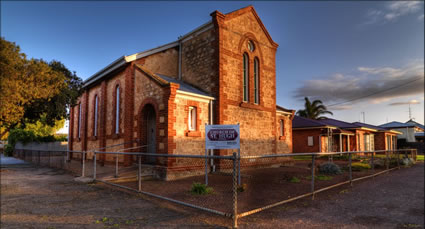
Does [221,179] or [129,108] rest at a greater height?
[129,108]

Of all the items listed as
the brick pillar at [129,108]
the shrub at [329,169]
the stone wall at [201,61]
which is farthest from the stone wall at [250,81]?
Result: the brick pillar at [129,108]

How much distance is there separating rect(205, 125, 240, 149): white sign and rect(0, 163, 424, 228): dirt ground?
2.69 meters

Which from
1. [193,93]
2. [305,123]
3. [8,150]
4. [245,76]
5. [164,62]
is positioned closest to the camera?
[193,93]

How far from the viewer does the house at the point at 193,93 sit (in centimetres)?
1168

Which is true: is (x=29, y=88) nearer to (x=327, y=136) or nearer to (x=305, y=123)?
(x=305, y=123)

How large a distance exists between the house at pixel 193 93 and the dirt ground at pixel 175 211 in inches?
168

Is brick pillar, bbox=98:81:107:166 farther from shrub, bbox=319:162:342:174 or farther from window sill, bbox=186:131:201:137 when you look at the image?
shrub, bbox=319:162:342:174

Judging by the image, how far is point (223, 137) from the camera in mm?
8703

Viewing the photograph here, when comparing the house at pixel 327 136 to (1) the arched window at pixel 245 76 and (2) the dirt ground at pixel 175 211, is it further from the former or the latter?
(2) the dirt ground at pixel 175 211

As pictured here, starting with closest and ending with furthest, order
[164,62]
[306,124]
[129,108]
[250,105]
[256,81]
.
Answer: [129,108]
[250,105]
[164,62]
[256,81]
[306,124]

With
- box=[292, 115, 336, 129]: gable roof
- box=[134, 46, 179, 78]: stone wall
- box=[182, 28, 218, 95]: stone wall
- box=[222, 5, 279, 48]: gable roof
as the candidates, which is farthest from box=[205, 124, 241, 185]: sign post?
box=[292, 115, 336, 129]: gable roof

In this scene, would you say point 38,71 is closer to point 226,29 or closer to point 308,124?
point 226,29

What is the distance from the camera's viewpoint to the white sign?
8.44m

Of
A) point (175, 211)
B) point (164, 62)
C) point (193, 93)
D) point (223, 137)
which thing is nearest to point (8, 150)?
point (164, 62)
